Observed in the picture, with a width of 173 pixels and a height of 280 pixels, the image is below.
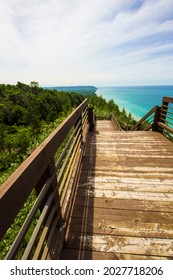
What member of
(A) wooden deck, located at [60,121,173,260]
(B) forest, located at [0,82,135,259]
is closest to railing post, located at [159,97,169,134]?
(A) wooden deck, located at [60,121,173,260]

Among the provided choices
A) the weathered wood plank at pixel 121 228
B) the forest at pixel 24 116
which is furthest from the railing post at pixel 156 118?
the forest at pixel 24 116

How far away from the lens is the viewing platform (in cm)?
98

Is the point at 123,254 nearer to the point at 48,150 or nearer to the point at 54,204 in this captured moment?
the point at 54,204

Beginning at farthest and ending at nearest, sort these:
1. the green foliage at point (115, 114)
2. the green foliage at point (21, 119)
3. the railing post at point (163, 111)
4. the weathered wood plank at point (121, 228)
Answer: the green foliage at point (21, 119) → the green foliage at point (115, 114) → the railing post at point (163, 111) → the weathered wood plank at point (121, 228)

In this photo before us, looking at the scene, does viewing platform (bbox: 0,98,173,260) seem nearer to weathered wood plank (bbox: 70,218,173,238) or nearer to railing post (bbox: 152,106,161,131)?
weathered wood plank (bbox: 70,218,173,238)

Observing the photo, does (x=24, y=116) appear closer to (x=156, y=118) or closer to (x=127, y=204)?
(x=156, y=118)

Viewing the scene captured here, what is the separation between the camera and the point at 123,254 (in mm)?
1651

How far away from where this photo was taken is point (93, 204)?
2.29m

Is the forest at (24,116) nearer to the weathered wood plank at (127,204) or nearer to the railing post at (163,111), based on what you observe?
the railing post at (163,111)

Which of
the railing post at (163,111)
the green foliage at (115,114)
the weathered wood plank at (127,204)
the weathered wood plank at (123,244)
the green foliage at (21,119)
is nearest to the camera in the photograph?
the weathered wood plank at (123,244)

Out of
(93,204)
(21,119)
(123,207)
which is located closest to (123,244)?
(123,207)

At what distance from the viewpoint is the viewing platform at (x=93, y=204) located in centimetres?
98
